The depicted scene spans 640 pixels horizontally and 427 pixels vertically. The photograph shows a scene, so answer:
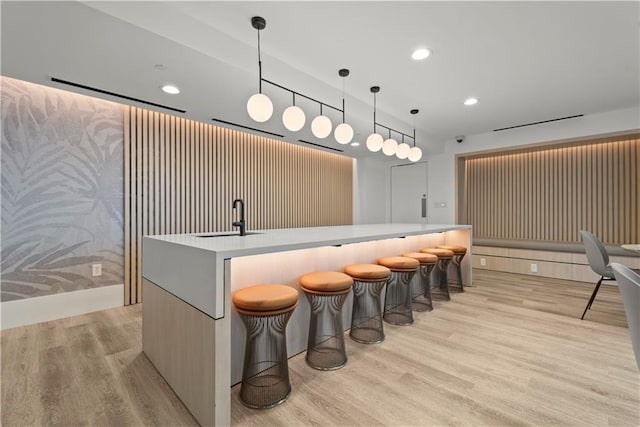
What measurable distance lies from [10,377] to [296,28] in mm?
3187

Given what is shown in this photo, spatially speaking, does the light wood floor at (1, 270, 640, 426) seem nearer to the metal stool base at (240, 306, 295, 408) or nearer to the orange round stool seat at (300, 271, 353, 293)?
the metal stool base at (240, 306, 295, 408)

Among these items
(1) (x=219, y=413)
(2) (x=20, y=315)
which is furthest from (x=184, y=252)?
(2) (x=20, y=315)

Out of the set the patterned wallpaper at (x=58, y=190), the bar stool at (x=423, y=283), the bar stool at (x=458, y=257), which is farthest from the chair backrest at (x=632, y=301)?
the patterned wallpaper at (x=58, y=190)

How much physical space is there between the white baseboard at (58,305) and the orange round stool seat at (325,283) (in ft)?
8.66

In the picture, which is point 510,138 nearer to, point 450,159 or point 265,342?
point 450,159

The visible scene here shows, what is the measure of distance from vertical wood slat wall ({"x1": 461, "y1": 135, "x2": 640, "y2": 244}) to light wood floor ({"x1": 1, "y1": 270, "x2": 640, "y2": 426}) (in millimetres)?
2603

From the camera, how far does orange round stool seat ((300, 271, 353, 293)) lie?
1921 mm

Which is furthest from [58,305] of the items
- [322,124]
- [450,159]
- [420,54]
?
[450,159]

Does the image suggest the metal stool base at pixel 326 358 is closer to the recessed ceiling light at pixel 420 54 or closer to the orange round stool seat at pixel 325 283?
the orange round stool seat at pixel 325 283

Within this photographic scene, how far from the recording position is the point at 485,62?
277cm

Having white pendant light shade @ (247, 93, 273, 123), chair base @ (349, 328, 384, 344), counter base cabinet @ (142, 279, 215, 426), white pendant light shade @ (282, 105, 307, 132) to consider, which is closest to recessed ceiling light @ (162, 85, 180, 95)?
white pendant light shade @ (247, 93, 273, 123)

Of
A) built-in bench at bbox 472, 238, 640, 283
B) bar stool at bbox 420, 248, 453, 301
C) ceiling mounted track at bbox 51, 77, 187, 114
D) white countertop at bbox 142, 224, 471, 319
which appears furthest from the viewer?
built-in bench at bbox 472, 238, 640, 283

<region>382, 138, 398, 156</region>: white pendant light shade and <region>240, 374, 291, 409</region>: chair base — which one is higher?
<region>382, 138, 398, 156</region>: white pendant light shade

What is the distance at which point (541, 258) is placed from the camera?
4887mm
